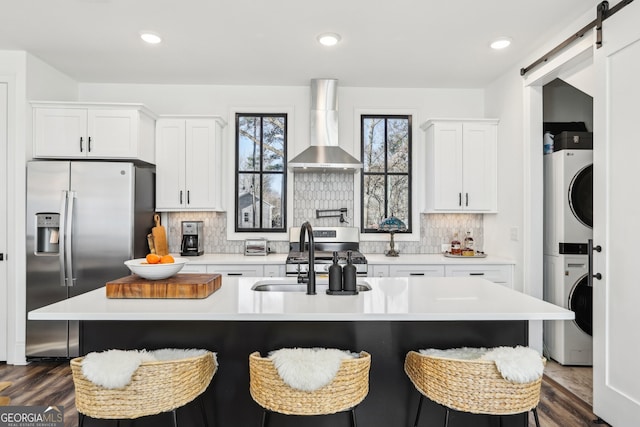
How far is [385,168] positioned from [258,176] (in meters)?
1.40

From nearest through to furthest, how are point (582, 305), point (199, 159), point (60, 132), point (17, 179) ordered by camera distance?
point (582, 305), point (17, 179), point (60, 132), point (199, 159)

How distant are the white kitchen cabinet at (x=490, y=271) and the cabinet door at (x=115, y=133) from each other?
10.5 ft

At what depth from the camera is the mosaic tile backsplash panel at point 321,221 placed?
4461 millimetres

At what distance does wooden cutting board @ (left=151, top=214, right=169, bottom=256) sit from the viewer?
3975 mm

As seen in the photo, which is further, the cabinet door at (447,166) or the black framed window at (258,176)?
the black framed window at (258,176)

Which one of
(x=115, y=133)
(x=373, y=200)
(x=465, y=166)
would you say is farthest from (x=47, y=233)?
(x=465, y=166)

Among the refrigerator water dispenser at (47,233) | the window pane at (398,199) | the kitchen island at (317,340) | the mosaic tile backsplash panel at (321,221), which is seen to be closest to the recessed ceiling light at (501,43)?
the window pane at (398,199)

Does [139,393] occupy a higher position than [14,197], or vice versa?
[14,197]

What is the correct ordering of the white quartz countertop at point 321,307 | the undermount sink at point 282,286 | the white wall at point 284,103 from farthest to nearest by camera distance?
the white wall at point 284,103, the undermount sink at point 282,286, the white quartz countertop at point 321,307

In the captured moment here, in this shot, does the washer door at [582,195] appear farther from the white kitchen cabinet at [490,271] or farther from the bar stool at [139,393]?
the bar stool at [139,393]

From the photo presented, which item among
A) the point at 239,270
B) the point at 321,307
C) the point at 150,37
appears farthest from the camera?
the point at 239,270

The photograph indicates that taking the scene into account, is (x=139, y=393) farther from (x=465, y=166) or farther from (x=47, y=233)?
(x=465, y=166)

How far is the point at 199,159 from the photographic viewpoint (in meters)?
4.16

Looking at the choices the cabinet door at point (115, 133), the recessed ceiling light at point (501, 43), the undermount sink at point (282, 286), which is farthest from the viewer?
the cabinet door at point (115, 133)
